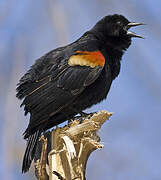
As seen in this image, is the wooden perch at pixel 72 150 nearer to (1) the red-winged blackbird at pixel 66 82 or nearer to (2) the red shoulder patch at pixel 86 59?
(1) the red-winged blackbird at pixel 66 82

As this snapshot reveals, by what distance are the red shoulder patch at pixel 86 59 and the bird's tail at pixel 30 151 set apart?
0.77 metres

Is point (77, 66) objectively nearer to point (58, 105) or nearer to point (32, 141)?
point (58, 105)

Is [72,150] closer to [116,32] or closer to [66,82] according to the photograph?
[66,82]

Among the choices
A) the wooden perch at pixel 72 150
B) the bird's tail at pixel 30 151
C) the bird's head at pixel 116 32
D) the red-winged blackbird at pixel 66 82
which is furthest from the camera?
the bird's head at pixel 116 32

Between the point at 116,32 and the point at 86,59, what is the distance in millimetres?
693

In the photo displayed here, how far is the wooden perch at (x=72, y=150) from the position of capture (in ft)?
7.91

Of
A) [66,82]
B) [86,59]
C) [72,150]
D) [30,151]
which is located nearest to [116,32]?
[86,59]

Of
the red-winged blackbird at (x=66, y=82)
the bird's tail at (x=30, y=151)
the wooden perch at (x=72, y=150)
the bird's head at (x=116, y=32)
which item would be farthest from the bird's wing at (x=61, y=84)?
the wooden perch at (x=72, y=150)

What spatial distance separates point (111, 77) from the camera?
3.80 meters

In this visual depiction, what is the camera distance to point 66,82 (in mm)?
3488

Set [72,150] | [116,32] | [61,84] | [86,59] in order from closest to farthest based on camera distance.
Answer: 1. [72,150]
2. [61,84]
3. [86,59]
4. [116,32]

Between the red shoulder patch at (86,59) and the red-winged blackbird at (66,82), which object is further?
the red shoulder patch at (86,59)

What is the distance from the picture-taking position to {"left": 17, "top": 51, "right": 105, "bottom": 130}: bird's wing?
3307 millimetres

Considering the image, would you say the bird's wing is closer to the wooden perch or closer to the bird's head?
the bird's head
